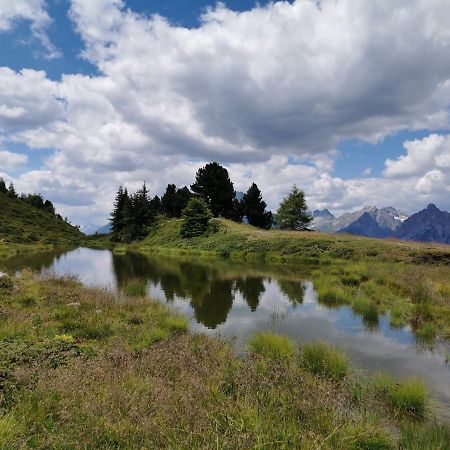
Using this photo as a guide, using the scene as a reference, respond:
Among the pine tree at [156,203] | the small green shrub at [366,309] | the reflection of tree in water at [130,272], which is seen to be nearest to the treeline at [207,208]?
the pine tree at [156,203]

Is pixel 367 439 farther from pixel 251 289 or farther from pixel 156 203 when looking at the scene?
pixel 156 203

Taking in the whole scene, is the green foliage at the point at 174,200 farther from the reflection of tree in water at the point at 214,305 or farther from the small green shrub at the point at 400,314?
the small green shrub at the point at 400,314

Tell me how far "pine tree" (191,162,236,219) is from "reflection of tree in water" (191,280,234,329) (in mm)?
62310

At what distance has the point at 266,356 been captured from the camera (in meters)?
10.2

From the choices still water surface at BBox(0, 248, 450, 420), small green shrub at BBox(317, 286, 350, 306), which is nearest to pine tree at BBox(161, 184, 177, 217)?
still water surface at BBox(0, 248, 450, 420)

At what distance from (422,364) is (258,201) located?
260ft

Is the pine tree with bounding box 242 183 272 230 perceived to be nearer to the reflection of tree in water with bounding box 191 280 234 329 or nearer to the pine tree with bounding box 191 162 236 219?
the pine tree with bounding box 191 162 236 219

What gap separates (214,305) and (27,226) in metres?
102

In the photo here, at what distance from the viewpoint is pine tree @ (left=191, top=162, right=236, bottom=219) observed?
87312 mm

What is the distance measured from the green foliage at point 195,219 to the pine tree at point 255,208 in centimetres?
1751

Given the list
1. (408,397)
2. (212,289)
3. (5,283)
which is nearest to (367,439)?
(408,397)

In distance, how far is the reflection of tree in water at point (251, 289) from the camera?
66.6 feet

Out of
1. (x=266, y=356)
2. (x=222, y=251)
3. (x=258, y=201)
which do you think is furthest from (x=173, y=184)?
(x=266, y=356)

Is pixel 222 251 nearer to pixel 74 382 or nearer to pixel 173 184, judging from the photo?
pixel 74 382
